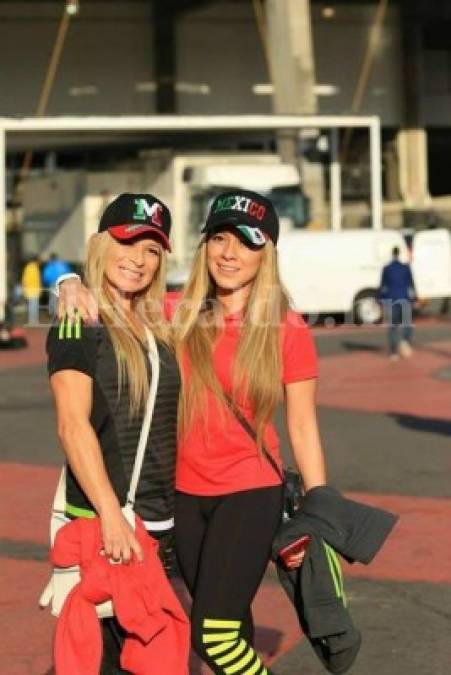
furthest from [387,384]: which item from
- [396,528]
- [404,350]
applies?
[396,528]

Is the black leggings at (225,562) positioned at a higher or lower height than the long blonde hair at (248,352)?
lower

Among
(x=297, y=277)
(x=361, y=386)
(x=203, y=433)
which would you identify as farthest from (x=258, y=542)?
(x=297, y=277)

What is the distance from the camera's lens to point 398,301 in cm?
2150

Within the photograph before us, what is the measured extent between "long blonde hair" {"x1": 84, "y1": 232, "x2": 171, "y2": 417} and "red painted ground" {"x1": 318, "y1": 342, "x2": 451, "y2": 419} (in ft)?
33.3

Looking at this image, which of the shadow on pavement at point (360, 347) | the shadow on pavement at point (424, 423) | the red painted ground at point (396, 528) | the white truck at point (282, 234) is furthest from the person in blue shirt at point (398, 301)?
the red painted ground at point (396, 528)

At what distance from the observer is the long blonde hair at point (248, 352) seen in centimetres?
456

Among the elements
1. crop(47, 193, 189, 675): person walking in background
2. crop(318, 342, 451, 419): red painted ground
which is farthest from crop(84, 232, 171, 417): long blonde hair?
crop(318, 342, 451, 419): red painted ground

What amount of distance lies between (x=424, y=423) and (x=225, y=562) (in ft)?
32.3

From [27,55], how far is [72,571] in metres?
41.7

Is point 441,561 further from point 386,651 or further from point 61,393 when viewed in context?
point 61,393

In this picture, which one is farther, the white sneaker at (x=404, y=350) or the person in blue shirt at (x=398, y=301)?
the white sneaker at (x=404, y=350)

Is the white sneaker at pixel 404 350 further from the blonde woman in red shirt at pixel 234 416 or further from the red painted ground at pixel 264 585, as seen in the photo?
the blonde woman in red shirt at pixel 234 416

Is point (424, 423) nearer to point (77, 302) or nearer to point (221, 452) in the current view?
point (221, 452)

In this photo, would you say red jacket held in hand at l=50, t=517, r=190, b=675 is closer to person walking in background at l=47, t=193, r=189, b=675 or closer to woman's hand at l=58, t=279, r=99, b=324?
person walking in background at l=47, t=193, r=189, b=675
